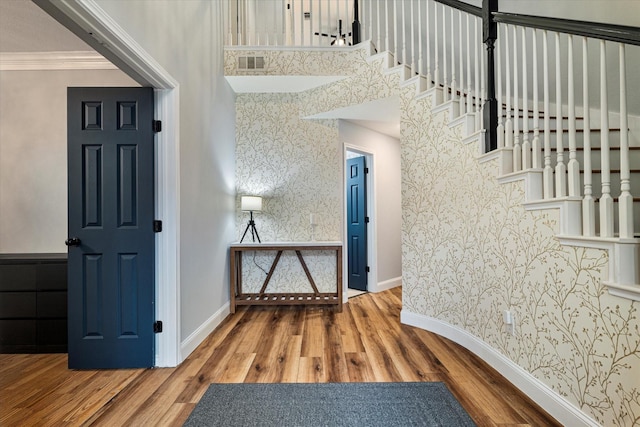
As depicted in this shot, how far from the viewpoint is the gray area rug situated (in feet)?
5.32

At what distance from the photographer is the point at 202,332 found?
2750 mm

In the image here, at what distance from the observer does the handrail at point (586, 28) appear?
1.30 m

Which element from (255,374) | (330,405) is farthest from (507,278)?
(255,374)

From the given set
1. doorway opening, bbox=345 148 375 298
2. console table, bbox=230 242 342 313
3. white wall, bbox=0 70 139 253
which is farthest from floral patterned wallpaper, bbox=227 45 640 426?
white wall, bbox=0 70 139 253

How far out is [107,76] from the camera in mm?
2916

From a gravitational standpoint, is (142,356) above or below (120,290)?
below

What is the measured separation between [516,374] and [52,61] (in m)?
4.47

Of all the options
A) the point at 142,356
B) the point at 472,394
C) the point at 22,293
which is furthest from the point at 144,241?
the point at 472,394

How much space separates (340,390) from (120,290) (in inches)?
65.3

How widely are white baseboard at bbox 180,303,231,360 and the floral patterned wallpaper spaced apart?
0.74 m

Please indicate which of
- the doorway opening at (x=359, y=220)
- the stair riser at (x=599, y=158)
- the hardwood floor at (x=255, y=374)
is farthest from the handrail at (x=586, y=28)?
the doorway opening at (x=359, y=220)

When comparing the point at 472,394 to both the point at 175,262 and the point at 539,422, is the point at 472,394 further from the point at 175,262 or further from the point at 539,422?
the point at 175,262

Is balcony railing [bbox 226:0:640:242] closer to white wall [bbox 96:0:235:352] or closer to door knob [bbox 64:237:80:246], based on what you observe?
white wall [bbox 96:0:235:352]

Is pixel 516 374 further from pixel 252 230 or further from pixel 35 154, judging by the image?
pixel 35 154
